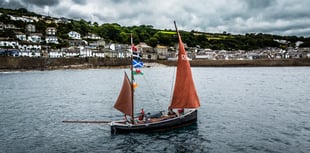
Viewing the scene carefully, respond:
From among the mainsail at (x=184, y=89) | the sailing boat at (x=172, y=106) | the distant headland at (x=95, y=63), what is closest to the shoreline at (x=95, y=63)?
the distant headland at (x=95, y=63)

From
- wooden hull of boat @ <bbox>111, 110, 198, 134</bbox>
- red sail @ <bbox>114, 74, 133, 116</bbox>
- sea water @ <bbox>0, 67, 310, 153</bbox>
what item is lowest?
sea water @ <bbox>0, 67, 310, 153</bbox>

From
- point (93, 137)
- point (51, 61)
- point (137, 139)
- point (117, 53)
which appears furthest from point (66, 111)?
point (117, 53)

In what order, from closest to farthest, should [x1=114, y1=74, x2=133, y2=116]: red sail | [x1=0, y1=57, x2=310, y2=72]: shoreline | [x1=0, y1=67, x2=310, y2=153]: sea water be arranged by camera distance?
[x1=0, y1=67, x2=310, y2=153]: sea water
[x1=114, y1=74, x2=133, y2=116]: red sail
[x1=0, y1=57, x2=310, y2=72]: shoreline

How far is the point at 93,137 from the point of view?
2706 cm

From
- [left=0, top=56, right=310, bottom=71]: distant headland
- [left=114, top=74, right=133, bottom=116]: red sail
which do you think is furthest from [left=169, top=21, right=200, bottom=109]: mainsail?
[left=0, top=56, right=310, bottom=71]: distant headland

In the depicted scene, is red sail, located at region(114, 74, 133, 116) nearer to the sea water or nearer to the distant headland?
the sea water

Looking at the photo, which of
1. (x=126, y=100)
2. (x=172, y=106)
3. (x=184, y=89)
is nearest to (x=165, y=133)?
(x=172, y=106)

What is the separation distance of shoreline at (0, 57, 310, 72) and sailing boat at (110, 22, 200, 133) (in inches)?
4821

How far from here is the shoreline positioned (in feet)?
450

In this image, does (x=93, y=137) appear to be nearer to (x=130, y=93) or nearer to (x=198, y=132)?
(x=130, y=93)

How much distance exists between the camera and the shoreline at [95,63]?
137 m

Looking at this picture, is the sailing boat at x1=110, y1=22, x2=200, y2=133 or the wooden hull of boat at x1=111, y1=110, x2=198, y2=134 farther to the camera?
the sailing boat at x1=110, y1=22, x2=200, y2=133

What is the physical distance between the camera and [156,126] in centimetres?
2777

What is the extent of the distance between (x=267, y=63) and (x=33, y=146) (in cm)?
16804
